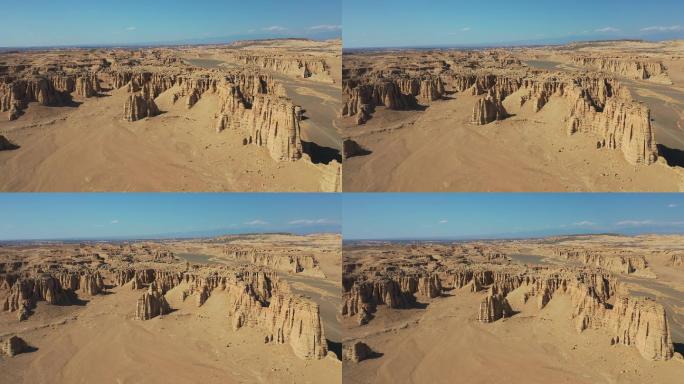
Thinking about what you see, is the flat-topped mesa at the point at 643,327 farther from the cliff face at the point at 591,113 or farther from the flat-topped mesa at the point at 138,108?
the flat-topped mesa at the point at 138,108

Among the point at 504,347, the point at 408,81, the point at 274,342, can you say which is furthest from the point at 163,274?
the point at 504,347

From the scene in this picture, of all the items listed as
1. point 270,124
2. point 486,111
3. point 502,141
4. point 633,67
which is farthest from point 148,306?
point 633,67

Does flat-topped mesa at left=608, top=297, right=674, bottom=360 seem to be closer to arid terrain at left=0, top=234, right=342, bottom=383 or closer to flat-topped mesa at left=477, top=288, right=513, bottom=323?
flat-topped mesa at left=477, top=288, right=513, bottom=323

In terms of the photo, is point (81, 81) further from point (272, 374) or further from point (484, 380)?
point (484, 380)

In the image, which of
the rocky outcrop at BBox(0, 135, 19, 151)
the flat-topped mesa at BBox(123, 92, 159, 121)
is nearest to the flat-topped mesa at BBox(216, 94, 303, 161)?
the flat-topped mesa at BBox(123, 92, 159, 121)

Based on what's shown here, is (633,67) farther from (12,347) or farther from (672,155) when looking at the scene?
(12,347)

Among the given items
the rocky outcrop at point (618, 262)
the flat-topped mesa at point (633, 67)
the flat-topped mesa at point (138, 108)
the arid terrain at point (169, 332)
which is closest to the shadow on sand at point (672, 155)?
the arid terrain at point (169, 332)

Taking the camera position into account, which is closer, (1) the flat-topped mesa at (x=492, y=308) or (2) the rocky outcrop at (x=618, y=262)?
(1) the flat-topped mesa at (x=492, y=308)
